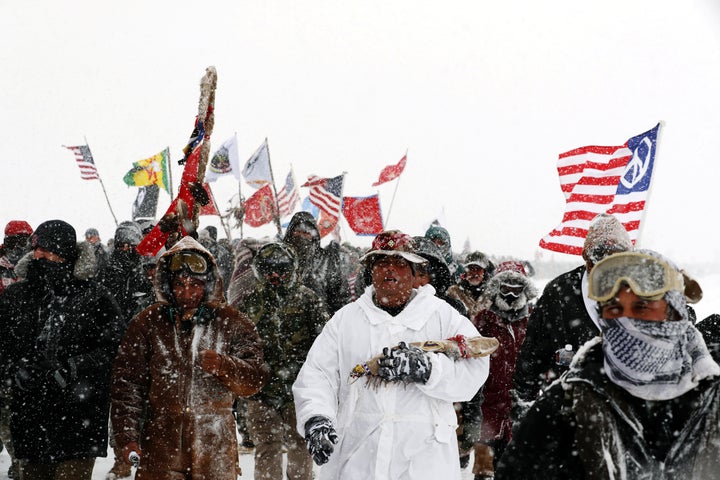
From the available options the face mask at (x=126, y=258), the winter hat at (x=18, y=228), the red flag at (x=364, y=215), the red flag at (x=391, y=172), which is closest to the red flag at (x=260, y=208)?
the red flag at (x=364, y=215)

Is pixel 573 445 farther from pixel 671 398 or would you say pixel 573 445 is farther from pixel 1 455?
pixel 1 455

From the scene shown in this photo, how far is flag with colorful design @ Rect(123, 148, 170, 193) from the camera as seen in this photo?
629 inches

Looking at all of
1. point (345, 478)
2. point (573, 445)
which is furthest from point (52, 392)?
point (573, 445)

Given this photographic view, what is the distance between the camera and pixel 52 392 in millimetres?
4602

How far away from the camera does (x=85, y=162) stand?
51.5 ft

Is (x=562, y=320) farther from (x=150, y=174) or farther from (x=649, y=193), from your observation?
(x=150, y=174)

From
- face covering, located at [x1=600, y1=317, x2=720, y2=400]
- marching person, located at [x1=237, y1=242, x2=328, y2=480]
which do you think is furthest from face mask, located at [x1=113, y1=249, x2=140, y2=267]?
face covering, located at [x1=600, y1=317, x2=720, y2=400]

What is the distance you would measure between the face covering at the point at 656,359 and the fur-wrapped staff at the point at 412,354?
4.44 feet

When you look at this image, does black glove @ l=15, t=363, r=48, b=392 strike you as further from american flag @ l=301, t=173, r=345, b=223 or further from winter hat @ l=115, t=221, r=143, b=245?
american flag @ l=301, t=173, r=345, b=223

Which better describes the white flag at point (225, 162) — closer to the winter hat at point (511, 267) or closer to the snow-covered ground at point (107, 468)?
the snow-covered ground at point (107, 468)

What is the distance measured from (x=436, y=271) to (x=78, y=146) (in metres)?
12.4

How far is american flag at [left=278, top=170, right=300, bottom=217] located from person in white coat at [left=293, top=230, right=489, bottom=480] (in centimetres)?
1439

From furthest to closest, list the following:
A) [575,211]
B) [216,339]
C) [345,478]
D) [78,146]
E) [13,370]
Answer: [78,146] < [575,211] < [13,370] < [216,339] < [345,478]

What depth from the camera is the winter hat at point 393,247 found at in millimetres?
3715
